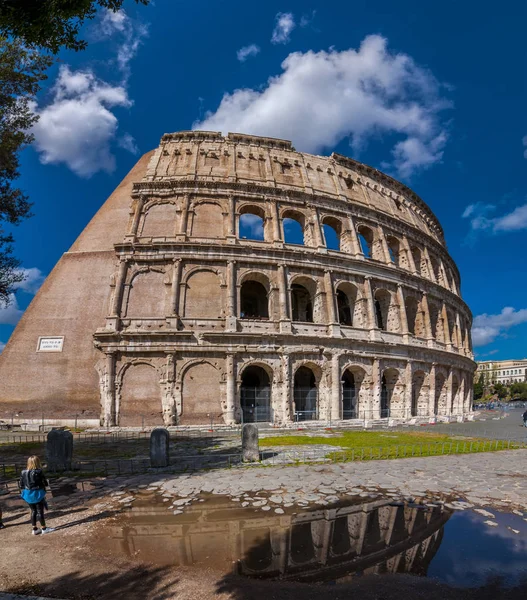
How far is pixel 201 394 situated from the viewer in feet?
69.3

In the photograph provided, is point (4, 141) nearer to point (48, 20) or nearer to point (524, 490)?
point (48, 20)

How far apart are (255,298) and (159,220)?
837cm

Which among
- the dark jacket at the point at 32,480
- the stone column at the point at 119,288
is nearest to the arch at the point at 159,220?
the stone column at the point at 119,288

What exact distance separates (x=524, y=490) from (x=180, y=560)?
25.0ft

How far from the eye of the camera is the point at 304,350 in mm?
22344

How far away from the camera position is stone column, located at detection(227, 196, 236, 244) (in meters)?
23.7

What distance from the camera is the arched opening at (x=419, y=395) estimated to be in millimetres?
26547

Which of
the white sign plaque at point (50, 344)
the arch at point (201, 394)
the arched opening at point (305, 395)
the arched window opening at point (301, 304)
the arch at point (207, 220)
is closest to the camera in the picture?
the arch at point (201, 394)

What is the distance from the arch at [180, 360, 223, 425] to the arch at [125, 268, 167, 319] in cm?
379

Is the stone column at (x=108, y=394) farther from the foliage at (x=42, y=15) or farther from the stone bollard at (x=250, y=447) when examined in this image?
the foliage at (x=42, y=15)

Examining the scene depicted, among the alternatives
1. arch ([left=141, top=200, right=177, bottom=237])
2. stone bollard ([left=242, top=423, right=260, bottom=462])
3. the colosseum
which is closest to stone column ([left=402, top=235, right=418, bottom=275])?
the colosseum

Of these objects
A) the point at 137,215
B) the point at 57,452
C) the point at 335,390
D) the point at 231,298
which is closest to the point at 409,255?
the point at 335,390

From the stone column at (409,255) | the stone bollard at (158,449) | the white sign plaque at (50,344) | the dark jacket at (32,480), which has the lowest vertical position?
the stone bollard at (158,449)

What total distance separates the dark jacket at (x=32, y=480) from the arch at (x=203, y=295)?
51.5 ft
